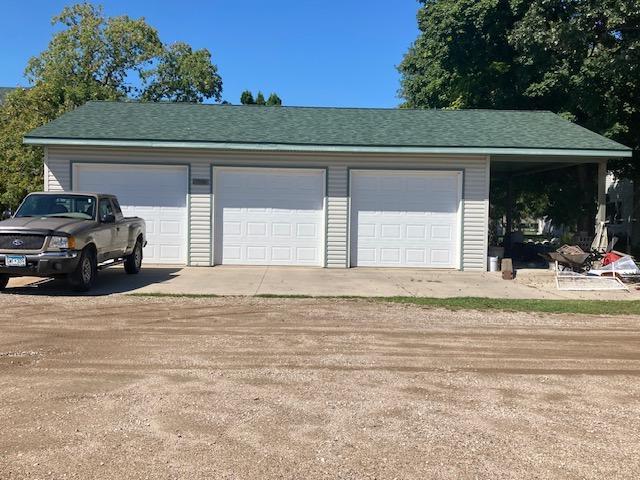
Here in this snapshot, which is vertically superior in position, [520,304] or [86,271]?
[86,271]

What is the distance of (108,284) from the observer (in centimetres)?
1206

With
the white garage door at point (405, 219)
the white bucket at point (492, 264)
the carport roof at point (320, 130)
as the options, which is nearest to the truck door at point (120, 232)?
the carport roof at point (320, 130)

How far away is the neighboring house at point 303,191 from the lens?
15375 mm

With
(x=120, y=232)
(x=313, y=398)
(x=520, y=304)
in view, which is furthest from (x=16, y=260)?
(x=520, y=304)

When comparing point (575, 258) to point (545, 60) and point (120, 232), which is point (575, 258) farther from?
point (120, 232)

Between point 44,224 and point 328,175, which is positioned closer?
point 44,224

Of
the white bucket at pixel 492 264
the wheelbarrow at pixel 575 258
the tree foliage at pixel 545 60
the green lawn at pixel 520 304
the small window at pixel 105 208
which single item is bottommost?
the green lawn at pixel 520 304

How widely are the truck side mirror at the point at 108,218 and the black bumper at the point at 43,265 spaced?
144 centimetres

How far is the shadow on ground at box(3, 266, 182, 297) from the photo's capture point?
10914 mm

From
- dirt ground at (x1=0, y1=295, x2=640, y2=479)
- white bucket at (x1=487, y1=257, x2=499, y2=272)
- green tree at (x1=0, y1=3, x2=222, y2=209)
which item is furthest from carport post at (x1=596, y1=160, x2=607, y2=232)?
green tree at (x1=0, y1=3, x2=222, y2=209)

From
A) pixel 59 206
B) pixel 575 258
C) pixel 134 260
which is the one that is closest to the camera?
pixel 59 206

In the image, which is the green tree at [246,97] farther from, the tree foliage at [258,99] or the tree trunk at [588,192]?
the tree trunk at [588,192]

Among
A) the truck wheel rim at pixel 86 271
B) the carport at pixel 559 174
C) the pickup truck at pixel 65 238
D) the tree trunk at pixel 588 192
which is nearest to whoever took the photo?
the pickup truck at pixel 65 238

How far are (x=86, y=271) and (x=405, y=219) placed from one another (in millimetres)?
8556
